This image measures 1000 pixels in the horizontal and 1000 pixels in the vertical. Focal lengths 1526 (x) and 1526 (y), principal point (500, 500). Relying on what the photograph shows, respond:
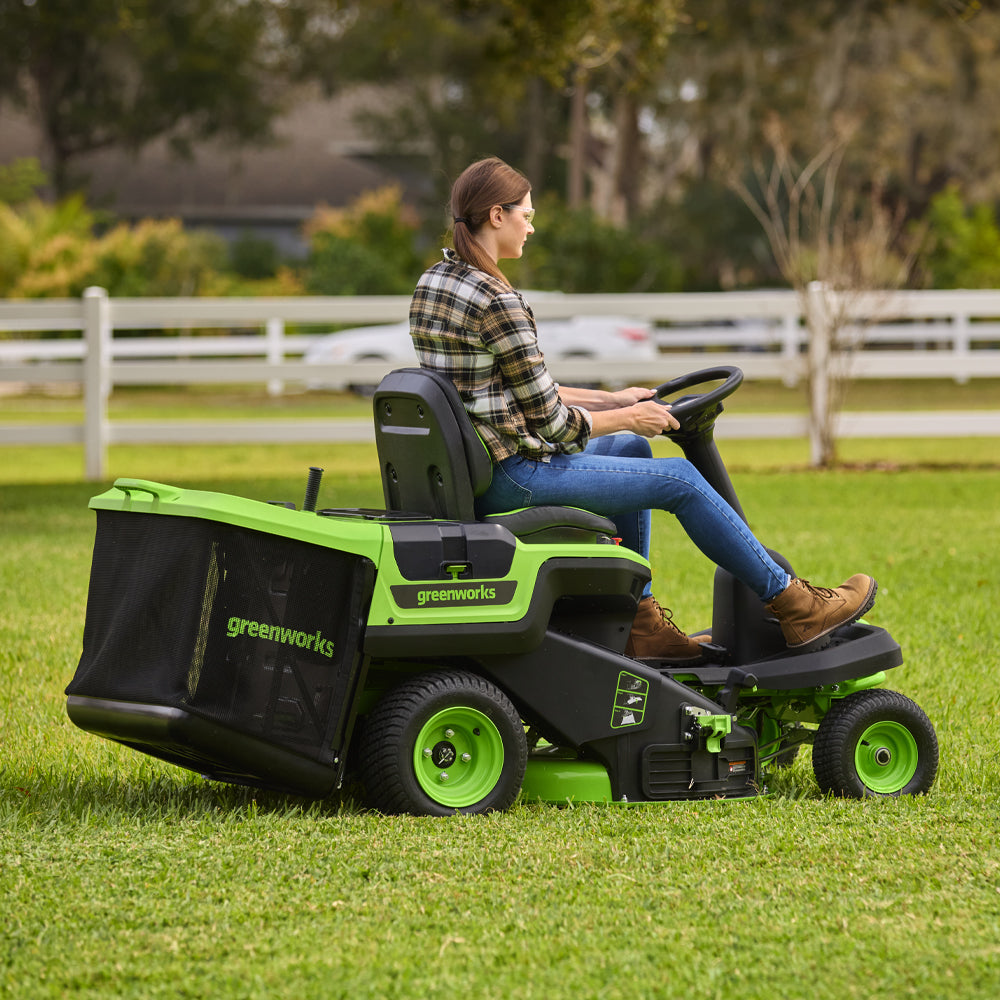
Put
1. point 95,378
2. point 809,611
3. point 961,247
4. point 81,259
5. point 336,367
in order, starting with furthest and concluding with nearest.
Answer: point 961,247 → point 81,259 → point 336,367 → point 95,378 → point 809,611

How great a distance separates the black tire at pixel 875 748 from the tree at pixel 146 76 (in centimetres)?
3438

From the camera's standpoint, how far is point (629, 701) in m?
3.87

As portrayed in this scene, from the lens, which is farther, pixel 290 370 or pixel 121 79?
pixel 121 79

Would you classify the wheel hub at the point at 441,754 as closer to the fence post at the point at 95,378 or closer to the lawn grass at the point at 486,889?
the lawn grass at the point at 486,889

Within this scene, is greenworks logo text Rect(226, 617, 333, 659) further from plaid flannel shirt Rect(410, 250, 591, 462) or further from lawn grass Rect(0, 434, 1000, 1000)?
plaid flannel shirt Rect(410, 250, 591, 462)

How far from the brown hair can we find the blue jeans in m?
0.50

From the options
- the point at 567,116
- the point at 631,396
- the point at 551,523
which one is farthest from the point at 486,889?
the point at 567,116

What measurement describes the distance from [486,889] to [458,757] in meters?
0.61

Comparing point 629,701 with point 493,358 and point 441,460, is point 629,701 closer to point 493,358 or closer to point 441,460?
point 441,460

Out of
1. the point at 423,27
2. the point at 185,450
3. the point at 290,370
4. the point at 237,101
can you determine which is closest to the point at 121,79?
the point at 237,101

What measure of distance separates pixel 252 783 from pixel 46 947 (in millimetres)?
922

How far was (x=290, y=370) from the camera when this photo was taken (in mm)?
12625

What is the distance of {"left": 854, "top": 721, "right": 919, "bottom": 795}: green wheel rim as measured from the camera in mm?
4090

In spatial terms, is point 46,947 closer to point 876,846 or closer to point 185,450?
point 876,846
